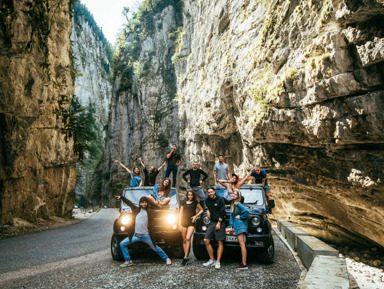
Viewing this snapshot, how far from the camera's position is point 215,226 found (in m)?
6.25

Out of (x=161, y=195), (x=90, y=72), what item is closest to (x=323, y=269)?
(x=161, y=195)

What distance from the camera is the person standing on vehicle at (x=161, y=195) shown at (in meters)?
6.98

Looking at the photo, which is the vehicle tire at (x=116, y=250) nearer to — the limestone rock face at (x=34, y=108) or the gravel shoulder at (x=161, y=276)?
the gravel shoulder at (x=161, y=276)

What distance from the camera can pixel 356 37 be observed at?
320 inches

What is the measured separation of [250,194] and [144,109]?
38864 millimetres

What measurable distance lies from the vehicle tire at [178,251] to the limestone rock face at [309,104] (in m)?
6.60

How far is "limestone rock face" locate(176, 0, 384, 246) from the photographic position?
8445mm

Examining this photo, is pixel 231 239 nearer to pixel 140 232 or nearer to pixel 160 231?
pixel 160 231

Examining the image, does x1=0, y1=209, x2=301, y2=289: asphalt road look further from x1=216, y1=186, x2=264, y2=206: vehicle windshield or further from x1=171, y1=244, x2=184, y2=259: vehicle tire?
x1=216, y1=186, x2=264, y2=206: vehicle windshield

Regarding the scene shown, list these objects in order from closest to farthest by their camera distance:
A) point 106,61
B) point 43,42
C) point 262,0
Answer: point 262,0
point 43,42
point 106,61

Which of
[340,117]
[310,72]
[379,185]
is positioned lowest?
[379,185]

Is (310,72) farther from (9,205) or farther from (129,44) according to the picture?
(129,44)

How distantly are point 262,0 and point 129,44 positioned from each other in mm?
40761

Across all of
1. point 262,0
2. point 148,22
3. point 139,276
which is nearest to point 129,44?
point 148,22
